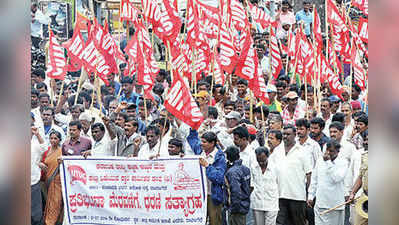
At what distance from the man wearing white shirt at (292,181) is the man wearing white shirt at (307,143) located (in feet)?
0.36

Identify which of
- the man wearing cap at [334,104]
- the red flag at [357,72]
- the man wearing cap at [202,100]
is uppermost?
the red flag at [357,72]

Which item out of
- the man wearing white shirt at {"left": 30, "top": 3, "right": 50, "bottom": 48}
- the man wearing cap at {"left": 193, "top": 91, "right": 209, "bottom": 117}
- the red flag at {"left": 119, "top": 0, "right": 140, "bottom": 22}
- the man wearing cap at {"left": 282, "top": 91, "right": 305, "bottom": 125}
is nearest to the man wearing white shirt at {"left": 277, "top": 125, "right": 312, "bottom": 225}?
the man wearing cap at {"left": 193, "top": 91, "right": 209, "bottom": 117}

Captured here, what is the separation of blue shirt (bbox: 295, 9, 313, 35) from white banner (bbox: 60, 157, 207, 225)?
759 cm

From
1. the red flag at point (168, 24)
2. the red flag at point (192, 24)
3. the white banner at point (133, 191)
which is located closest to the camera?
the white banner at point (133, 191)

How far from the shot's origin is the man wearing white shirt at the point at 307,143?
7.37 meters

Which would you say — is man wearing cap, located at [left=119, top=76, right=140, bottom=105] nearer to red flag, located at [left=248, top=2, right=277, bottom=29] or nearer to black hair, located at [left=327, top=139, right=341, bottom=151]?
red flag, located at [left=248, top=2, right=277, bottom=29]

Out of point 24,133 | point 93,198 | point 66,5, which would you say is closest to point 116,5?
point 66,5

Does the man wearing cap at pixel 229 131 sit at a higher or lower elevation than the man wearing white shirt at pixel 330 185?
higher

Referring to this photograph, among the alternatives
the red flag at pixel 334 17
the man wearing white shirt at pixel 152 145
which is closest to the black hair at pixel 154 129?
the man wearing white shirt at pixel 152 145

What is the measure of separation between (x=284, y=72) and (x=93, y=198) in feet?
20.2

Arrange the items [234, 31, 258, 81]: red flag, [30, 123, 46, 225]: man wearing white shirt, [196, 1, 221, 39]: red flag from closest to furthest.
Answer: [30, 123, 46, 225]: man wearing white shirt
[234, 31, 258, 81]: red flag
[196, 1, 221, 39]: red flag

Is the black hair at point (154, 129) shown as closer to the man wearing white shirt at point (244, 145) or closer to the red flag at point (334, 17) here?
the man wearing white shirt at point (244, 145)

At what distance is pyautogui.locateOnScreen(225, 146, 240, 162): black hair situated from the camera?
22.3ft
